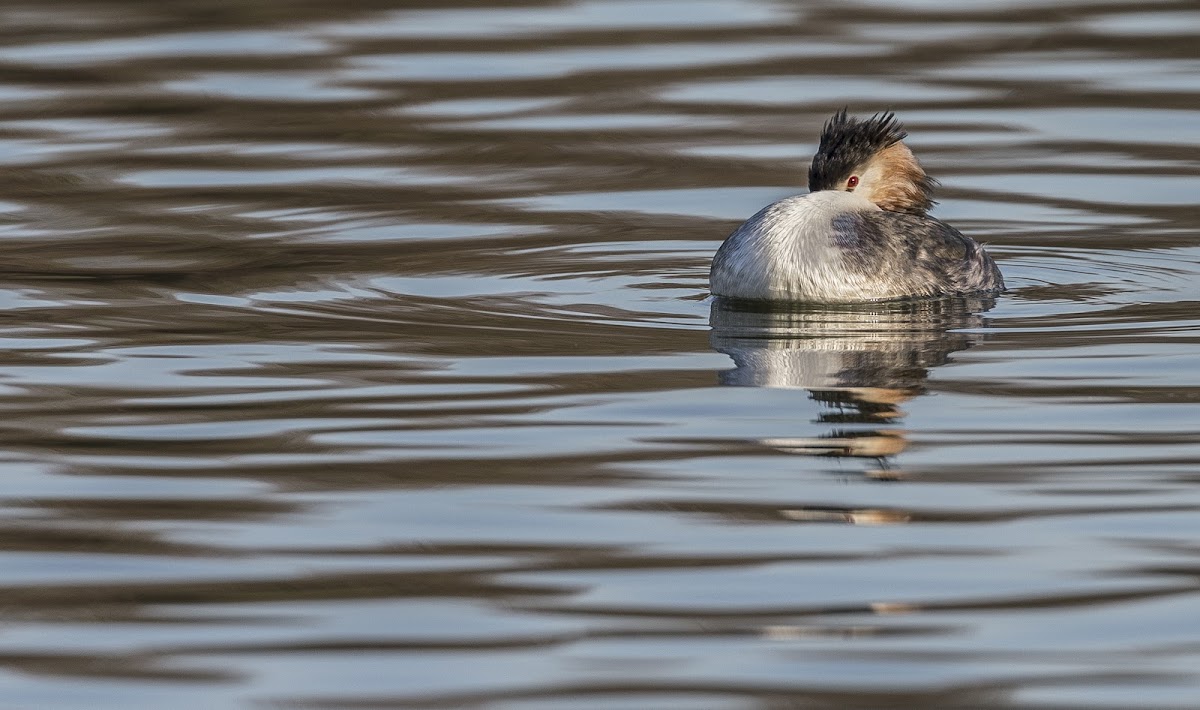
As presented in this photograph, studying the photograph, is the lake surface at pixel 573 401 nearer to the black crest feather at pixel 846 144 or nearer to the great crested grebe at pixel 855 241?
the great crested grebe at pixel 855 241

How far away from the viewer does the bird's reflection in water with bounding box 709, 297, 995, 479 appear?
798cm

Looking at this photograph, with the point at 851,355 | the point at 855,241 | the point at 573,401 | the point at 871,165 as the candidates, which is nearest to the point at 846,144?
the point at 871,165

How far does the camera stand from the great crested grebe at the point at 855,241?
10.6 metres

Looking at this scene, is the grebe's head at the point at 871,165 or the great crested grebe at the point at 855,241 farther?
the grebe's head at the point at 871,165

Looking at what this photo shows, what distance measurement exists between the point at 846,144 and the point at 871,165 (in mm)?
239

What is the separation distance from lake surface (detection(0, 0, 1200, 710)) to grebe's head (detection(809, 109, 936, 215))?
2.15 feet

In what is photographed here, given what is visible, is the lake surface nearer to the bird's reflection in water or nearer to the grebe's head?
the bird's reflection in water

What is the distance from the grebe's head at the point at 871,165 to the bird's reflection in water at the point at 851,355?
Answer: 2.54 ft

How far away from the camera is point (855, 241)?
35.2 ft

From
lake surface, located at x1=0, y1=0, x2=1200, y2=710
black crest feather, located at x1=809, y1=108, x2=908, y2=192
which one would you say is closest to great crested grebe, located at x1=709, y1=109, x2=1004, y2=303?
black crest feather, located at x1=809, y1=108, x2=908, y2=192

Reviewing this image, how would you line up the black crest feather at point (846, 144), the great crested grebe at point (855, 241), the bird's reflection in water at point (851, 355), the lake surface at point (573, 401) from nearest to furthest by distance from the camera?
the lake surface at point (573, 401) → the bird's reflection in water at point (851, 355) → the great crested grebe at point (855, 241) → the black crest feather at point (846, 144)

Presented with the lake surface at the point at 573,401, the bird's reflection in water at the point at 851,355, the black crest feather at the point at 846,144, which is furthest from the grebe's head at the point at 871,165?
the bird's reflection in water at the point at 851,355

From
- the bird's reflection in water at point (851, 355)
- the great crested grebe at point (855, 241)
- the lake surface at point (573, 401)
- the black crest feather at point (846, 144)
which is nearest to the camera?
the lake surface at point (573, 401)

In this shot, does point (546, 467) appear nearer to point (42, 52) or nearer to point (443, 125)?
point (443, 125)
